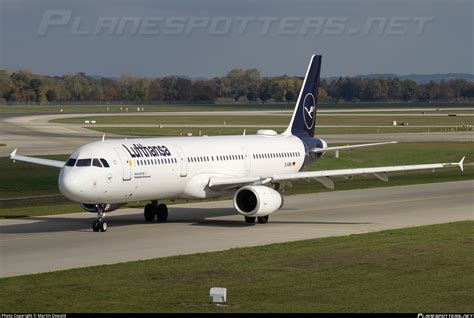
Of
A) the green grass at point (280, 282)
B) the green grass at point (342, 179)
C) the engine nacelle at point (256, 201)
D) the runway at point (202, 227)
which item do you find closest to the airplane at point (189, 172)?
the engine nacelle at point (256, 201)

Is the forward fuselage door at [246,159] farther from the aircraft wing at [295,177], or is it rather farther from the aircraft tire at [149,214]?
the aircraft tire at [149,214]

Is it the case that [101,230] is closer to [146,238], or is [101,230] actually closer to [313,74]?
[146,238]

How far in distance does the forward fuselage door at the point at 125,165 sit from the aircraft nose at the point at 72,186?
210 centimetres

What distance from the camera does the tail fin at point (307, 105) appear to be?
52250 mm

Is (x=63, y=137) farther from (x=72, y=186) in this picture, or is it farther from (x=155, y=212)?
(x=72, y=186)

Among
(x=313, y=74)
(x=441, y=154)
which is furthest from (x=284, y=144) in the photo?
(x=441, y=154)

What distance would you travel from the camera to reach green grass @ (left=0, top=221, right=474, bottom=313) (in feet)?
79.7

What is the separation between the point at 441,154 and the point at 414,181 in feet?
81.3

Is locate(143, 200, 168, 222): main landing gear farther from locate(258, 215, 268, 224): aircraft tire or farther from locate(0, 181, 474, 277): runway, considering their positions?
locate(258, 215, 268, 224): aircraft tire

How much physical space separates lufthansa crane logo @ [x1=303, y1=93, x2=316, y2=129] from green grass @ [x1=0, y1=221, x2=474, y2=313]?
56.6ft

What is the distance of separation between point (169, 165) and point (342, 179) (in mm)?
27571

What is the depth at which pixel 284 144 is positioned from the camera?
161 feet
